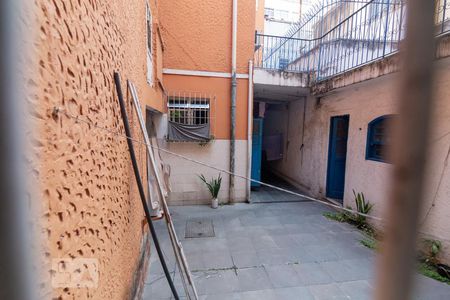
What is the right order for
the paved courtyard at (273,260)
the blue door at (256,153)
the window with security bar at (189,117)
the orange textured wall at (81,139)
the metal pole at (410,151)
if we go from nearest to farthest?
the metal pole at (410,151) < the orange textured wall at (81,139) < the paved courtyard at (273,260) < the window with security bar at (189,117) < the blue door at (256,153)

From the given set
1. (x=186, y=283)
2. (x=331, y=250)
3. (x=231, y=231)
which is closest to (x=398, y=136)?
(x=186, y=283)

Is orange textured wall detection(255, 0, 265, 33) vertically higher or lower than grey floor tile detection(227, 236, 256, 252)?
higher

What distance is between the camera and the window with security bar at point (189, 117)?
520 cm

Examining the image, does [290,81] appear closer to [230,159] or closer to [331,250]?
[230,159]

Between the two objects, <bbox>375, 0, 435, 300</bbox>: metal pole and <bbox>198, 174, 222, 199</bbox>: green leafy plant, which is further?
<bbox>198, 174, 222, 199</bbox>: green leafy plant

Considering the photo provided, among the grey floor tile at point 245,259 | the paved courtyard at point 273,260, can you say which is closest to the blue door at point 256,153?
the paved courtyard at point 273,260

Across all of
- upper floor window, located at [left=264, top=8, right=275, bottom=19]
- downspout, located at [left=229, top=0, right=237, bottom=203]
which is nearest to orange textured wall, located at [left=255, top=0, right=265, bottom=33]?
upper floor window, located at [left=264, top=8, right=275, bottom=19]

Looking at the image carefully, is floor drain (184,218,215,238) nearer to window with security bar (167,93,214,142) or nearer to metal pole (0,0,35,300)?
window with security bar (167,93,214,142)

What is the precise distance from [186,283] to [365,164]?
4.14 metres

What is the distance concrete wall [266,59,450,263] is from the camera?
309 centimetres

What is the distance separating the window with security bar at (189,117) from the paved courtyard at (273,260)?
5.83 feet

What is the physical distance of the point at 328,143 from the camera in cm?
578

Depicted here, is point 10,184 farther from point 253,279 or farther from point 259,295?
point 253,279

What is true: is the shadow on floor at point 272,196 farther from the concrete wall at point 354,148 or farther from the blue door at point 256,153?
the blue door at point 256,153
